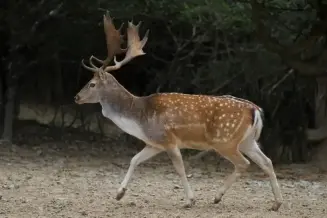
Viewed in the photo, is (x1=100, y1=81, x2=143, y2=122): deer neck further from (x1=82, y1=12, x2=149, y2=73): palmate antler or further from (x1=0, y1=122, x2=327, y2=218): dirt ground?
(x1=0, y1=122, x2=327, y2=218): dirt ground

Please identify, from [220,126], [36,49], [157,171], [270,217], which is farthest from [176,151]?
[36,49]

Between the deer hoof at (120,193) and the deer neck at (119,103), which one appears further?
the deer neck at (119,103)

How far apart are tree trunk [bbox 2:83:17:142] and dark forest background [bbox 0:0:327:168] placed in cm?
2

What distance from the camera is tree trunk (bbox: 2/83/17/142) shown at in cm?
1264

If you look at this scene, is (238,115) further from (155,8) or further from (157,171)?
(155,8)

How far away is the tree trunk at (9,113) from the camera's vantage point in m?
12.6

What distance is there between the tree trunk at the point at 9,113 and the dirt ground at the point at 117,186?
0.20 metres

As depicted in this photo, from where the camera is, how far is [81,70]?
1467 cm

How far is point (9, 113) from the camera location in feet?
41.8

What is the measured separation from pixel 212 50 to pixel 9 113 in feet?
10.8

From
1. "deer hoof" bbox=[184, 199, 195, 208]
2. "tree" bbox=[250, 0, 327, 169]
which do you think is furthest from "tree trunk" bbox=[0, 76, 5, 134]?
"deer hoof" bbox=[184, 199, 195, 208]

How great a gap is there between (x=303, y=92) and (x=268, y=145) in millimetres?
929

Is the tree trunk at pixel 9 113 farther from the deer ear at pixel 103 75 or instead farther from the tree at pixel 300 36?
the deer ear at pixel 103 75

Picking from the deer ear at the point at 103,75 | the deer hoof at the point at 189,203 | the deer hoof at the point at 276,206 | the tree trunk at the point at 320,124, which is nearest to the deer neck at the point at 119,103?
the deer ear at the point at 103,75
